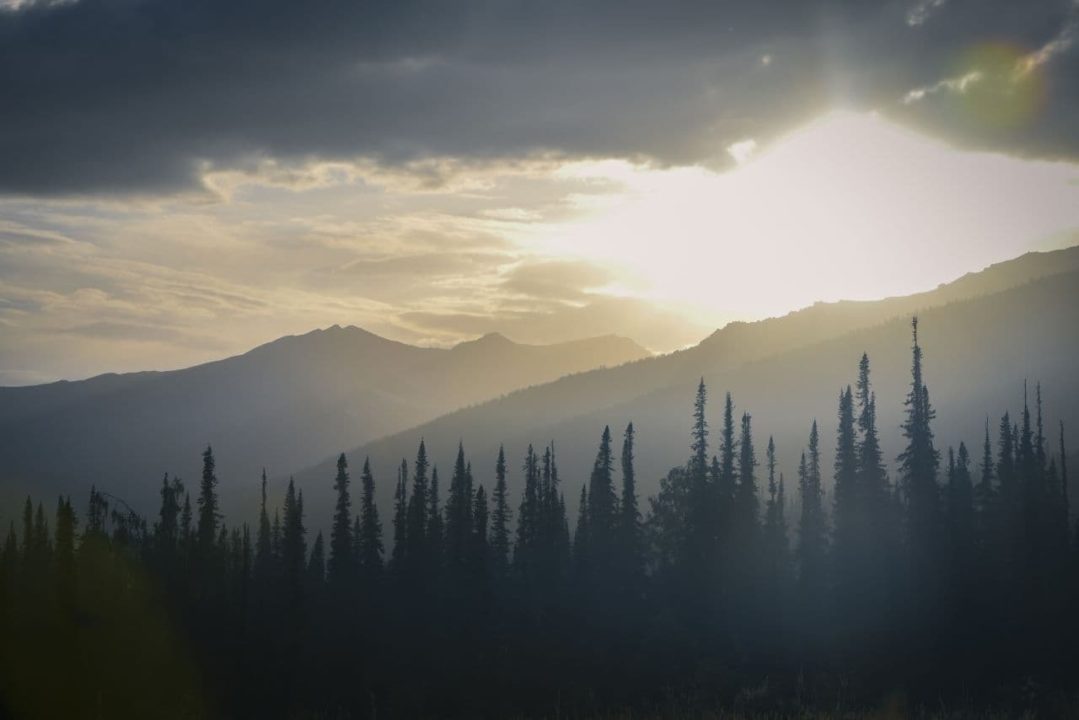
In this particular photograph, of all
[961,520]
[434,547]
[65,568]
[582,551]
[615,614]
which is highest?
[961,520]

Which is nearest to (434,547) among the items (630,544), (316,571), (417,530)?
(417,530)

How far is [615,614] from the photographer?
10662 cm

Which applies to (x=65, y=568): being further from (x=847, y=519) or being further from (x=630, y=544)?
(x=847, y=519)

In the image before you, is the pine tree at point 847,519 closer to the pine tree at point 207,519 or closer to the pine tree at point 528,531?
the pine tree at point 528,531

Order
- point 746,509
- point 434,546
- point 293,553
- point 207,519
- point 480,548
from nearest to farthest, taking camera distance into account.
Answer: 1. point 293,553
2. point 480,548
3. point 746,509
4. point 434,546
5. point 207,519

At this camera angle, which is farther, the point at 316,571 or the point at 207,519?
the point at 316,571

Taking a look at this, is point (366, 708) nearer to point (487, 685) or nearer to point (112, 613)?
point (487, 685)

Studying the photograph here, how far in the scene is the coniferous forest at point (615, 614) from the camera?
87.6 metres

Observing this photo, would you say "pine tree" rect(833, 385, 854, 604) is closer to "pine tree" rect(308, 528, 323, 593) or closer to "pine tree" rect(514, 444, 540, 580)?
"pine tree" rect(514, 444, 540, 580)

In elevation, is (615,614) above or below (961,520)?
below

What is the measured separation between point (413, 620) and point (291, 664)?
1284 cm

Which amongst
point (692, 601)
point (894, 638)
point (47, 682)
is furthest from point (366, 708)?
point (894, 638)

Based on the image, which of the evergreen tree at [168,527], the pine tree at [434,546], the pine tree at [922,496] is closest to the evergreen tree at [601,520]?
the pine tree at [434,546]

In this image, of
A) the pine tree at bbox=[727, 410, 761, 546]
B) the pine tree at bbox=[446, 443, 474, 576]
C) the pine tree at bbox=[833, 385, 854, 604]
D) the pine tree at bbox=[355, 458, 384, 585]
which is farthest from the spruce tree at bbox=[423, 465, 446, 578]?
the pine tree at bbox=[833, 385, 854, 604]
